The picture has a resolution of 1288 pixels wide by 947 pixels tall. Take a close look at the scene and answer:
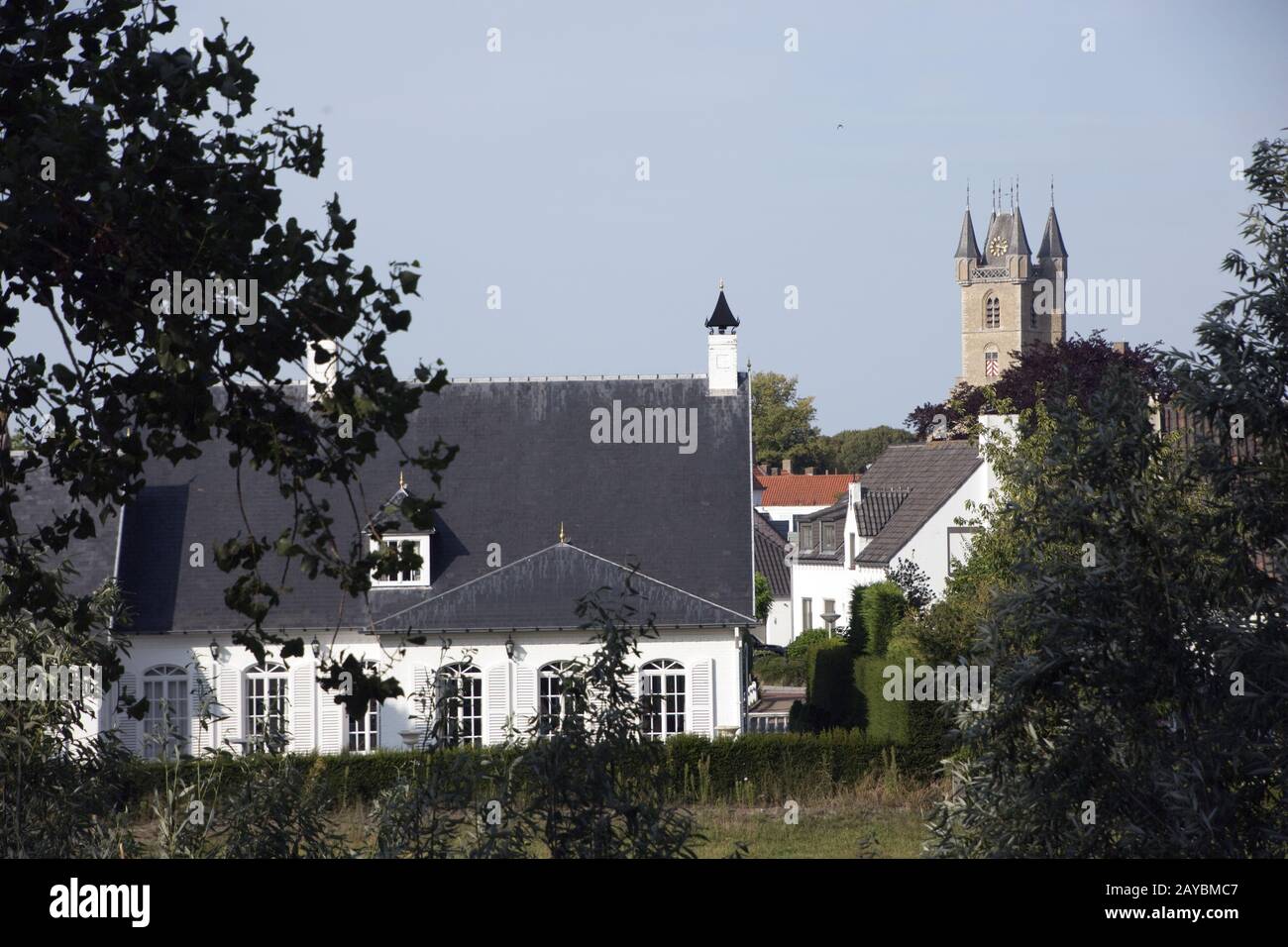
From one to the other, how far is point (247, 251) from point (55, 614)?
2.11m

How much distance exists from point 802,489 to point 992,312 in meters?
57.5

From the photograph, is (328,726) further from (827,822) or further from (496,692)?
(827,822)

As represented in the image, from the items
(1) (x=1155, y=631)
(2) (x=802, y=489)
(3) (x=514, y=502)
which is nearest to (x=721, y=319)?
(3) (x=514, y=502)

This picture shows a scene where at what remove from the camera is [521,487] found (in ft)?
114

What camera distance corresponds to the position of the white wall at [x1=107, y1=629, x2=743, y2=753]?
3061cm

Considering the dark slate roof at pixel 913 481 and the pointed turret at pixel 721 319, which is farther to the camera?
the dark slate roof at pixel 913 481

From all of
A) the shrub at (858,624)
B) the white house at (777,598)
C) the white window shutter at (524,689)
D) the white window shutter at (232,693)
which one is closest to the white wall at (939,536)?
the shrub at (858,624)

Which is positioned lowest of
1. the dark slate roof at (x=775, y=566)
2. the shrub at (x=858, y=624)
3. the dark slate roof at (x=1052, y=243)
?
the shrub at (x=858, y=624)

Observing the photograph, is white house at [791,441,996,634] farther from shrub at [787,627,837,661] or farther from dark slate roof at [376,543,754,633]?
dark slate roof at [376,543,754,633]

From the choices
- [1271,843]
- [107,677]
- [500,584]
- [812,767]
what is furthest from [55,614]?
[500,584]

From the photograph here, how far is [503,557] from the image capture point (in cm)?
3381

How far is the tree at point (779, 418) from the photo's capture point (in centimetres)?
11662

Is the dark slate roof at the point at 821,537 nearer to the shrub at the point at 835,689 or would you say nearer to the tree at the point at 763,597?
the tree at the point at 763,597
